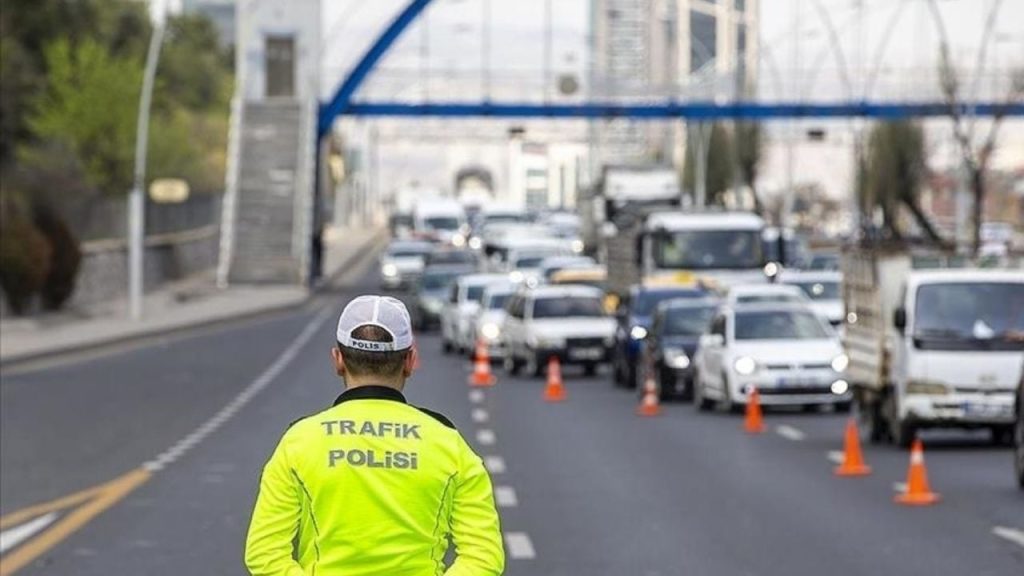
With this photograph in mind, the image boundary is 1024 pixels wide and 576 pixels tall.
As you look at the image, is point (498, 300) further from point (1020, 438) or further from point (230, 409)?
point (1020, 438)

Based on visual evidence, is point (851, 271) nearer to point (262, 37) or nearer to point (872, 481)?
point (872, 481)

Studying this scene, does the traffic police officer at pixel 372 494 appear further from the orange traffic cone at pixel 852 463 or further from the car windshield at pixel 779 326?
the car windshield at pixel 779 326

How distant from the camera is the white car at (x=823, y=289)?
49400mm

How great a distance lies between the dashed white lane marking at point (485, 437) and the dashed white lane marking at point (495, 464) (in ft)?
6.58

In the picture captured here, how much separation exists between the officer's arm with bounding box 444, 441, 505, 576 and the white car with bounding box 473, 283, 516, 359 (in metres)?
41.0

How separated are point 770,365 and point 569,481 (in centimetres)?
A: 1121

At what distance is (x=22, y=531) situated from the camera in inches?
735

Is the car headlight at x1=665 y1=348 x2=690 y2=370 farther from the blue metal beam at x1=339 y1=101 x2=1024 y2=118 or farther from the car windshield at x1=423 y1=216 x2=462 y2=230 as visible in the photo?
the car windshield at x1=423 y1=216 x2=462 y2=230

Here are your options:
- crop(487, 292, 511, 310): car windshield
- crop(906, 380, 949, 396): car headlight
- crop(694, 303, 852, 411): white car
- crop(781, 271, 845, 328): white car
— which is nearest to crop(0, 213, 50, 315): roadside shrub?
crop(487, 292, 511, 310): car windshield

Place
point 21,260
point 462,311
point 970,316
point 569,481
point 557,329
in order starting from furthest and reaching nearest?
point 21,260 < point 462,311 < point 557,329 < point 970,316 < point 569,481

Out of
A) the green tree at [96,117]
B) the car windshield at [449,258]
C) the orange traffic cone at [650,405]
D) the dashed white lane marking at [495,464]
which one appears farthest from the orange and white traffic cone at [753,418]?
the car windshield at [449,258]

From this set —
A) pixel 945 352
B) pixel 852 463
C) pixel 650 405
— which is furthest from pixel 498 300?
pixel 852 463

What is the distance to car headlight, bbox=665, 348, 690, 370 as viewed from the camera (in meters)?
37.3

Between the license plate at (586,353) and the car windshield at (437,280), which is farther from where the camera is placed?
the car windshield at (437,280)
